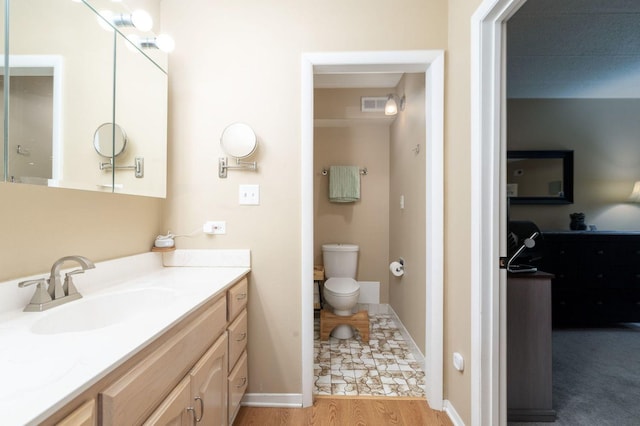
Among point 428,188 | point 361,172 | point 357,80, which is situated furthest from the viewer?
point 361,172

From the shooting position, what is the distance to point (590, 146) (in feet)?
9.40

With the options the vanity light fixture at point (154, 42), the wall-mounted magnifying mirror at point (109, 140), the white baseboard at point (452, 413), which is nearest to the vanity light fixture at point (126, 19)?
the vanity light fixture at point (154, 42)

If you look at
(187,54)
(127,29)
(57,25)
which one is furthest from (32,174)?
(187,54)

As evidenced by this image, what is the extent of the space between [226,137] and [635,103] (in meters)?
4.18

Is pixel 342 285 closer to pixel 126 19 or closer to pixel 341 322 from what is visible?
pixel 341 322

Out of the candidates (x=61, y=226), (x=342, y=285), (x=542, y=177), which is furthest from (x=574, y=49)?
(x=61, y=226)

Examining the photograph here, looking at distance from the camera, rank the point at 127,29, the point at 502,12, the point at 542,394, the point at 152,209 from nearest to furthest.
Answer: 1. the point at 502,12
2. the point at 127,29
3. the point at 542,394
4. the point at 152,209

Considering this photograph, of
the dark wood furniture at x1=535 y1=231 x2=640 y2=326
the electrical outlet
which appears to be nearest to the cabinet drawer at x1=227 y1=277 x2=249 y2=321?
the electrical outlet

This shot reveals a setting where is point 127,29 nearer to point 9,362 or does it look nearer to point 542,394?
point 9,362

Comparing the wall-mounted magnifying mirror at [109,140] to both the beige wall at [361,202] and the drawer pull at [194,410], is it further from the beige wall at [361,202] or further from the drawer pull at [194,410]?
the beige wall at [361,202]

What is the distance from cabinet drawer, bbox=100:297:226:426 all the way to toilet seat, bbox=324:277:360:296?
4.44 ft

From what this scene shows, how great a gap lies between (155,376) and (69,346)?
21 cm

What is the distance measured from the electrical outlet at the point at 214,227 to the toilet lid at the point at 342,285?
113 cm

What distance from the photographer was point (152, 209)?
1.53 metres
